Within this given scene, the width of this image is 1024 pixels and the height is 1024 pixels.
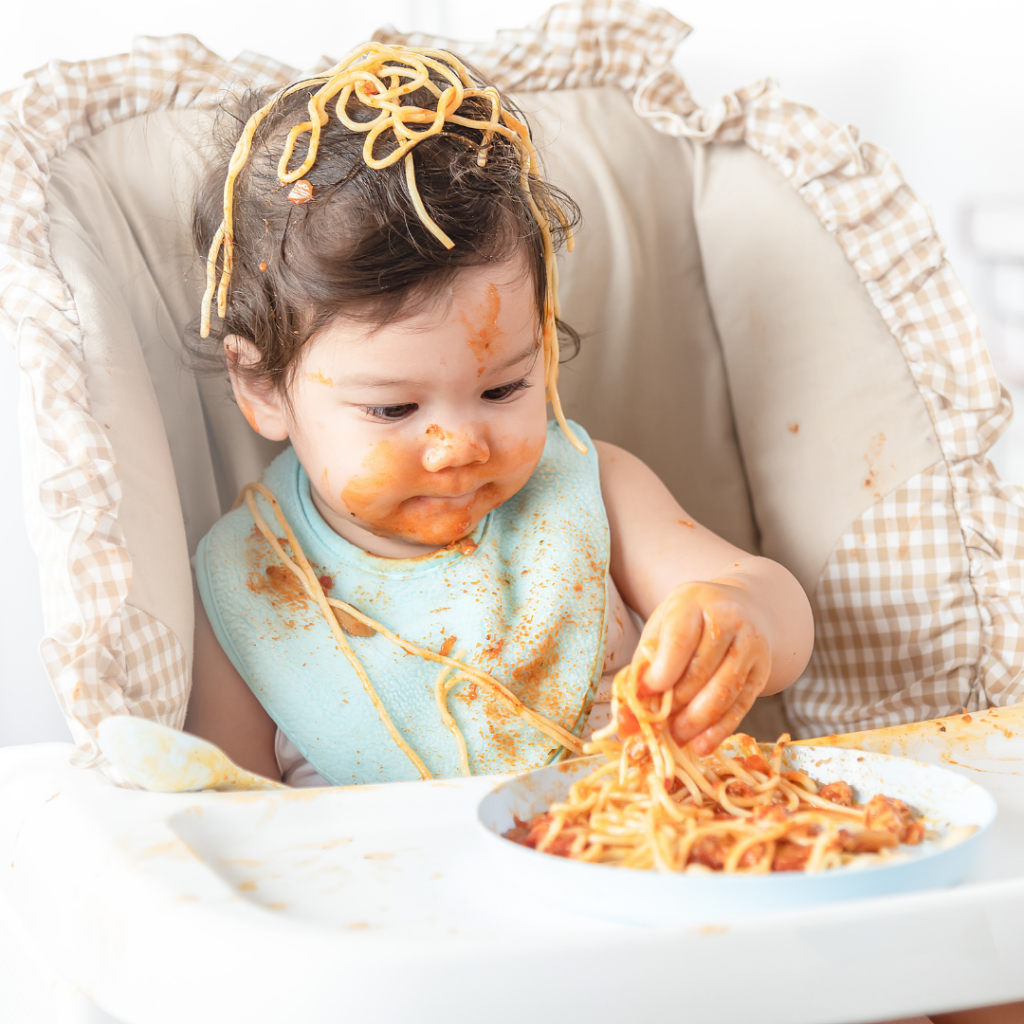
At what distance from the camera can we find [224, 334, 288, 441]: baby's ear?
34.2 inches

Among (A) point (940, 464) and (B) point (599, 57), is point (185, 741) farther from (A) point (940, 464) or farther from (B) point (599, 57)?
(B) point (599, 57)

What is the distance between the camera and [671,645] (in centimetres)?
61

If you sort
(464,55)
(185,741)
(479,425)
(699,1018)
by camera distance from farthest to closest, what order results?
(464,55) < (479,425) < (185,741) < (699,1018)

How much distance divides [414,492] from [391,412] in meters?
0.07

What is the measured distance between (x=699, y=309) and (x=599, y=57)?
0.95ft

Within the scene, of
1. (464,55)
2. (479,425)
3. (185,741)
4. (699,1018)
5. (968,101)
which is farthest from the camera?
(968,101)

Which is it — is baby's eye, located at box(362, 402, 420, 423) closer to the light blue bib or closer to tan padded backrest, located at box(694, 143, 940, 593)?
the light blue bib

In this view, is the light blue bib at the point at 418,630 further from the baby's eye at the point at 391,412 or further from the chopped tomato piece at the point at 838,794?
the chopped tomato piece at the point at 838,794

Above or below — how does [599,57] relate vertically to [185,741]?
above

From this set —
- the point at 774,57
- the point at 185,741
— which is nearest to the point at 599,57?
the point at 774,57

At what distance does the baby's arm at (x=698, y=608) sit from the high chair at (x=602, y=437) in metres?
0.11

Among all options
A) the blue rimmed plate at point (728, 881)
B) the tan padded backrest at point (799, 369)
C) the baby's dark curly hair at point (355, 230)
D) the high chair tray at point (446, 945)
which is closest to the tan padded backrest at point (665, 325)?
the tan padded backrest at point (799, 369)

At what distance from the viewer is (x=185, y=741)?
62cm

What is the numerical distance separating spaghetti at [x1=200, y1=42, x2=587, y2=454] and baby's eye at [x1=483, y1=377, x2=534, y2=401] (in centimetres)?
6
